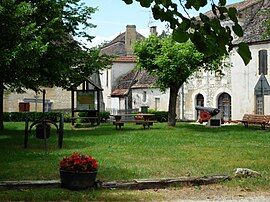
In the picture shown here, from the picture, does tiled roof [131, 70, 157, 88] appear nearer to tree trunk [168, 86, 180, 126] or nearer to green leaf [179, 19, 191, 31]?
tree trunk [168, 86, 180, 126]

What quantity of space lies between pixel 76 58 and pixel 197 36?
23.3 m

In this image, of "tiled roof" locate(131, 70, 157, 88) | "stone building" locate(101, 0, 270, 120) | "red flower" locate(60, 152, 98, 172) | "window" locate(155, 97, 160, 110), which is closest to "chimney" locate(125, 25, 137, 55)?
"tiled roof" locate(131, 70, 157, 88)

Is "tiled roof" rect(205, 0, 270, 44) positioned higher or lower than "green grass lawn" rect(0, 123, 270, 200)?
higher

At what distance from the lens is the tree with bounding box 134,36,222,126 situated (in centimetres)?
2791

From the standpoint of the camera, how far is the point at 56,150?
16.6m

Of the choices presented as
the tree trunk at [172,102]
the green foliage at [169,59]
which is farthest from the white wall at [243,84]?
Result: the tree trunk at [172,102]

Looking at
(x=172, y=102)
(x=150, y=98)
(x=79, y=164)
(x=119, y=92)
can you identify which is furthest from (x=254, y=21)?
(x=79, y=164)

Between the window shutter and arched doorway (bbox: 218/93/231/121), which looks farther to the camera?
arched doorway (bbox: 218/93/231/121)

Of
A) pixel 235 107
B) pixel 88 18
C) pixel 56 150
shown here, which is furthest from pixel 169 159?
pixel 235 107

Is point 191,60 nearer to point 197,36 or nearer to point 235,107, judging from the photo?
point 235,107

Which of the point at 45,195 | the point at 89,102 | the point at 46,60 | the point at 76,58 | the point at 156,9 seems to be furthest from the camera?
the point at 89,102

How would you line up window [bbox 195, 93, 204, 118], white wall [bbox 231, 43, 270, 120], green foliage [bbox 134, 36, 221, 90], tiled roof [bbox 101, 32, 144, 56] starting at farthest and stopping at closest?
tiled roof [bbox 101, 32, 144, 56]
window [bbox 195, 93, 204, 118]
white wall [bbox 231, 43, 270, 120]
green foliage [bbox 134, 36, 221, 90]

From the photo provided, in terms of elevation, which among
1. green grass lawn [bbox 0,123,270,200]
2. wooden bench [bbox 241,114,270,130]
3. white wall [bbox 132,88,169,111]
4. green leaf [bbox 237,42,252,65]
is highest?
white wall [bbox 132,88,169,111]

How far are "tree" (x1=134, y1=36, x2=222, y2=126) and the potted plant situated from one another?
1787 cm
